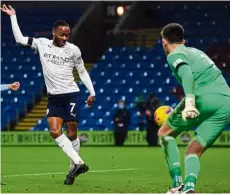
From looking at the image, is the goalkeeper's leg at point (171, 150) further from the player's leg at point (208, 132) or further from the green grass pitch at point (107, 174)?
the green grass pitch at point (107, 174)

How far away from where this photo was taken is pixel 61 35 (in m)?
13.0

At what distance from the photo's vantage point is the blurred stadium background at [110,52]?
33.0 metres

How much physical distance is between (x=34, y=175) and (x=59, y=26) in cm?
328

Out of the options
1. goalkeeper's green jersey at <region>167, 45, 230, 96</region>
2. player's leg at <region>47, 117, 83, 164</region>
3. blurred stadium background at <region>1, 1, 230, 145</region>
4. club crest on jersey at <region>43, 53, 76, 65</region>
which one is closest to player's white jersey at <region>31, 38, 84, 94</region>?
club crest on jersey at <region>43, 53, 76, 65</region>

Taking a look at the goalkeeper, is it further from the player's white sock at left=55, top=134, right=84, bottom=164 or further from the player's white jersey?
the player's white jersey

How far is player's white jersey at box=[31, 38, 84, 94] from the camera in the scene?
13148 millimetres

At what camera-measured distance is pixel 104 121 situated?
3216 centimetres

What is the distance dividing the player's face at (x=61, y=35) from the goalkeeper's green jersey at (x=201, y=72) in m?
3.58

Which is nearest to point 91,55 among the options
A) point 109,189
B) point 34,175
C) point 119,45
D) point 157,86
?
point 119,45

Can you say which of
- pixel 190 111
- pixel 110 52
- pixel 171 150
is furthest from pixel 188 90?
pixel 110 52

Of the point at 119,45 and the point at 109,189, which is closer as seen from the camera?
the point at 109,189

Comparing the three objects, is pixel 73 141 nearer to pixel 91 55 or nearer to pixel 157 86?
pixel 157 86

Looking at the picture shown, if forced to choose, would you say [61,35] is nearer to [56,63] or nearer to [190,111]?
[56,63]

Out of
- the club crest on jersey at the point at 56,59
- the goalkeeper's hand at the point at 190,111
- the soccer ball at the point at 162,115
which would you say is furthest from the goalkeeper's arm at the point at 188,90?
the club crest on jersey at the point at 56,59
